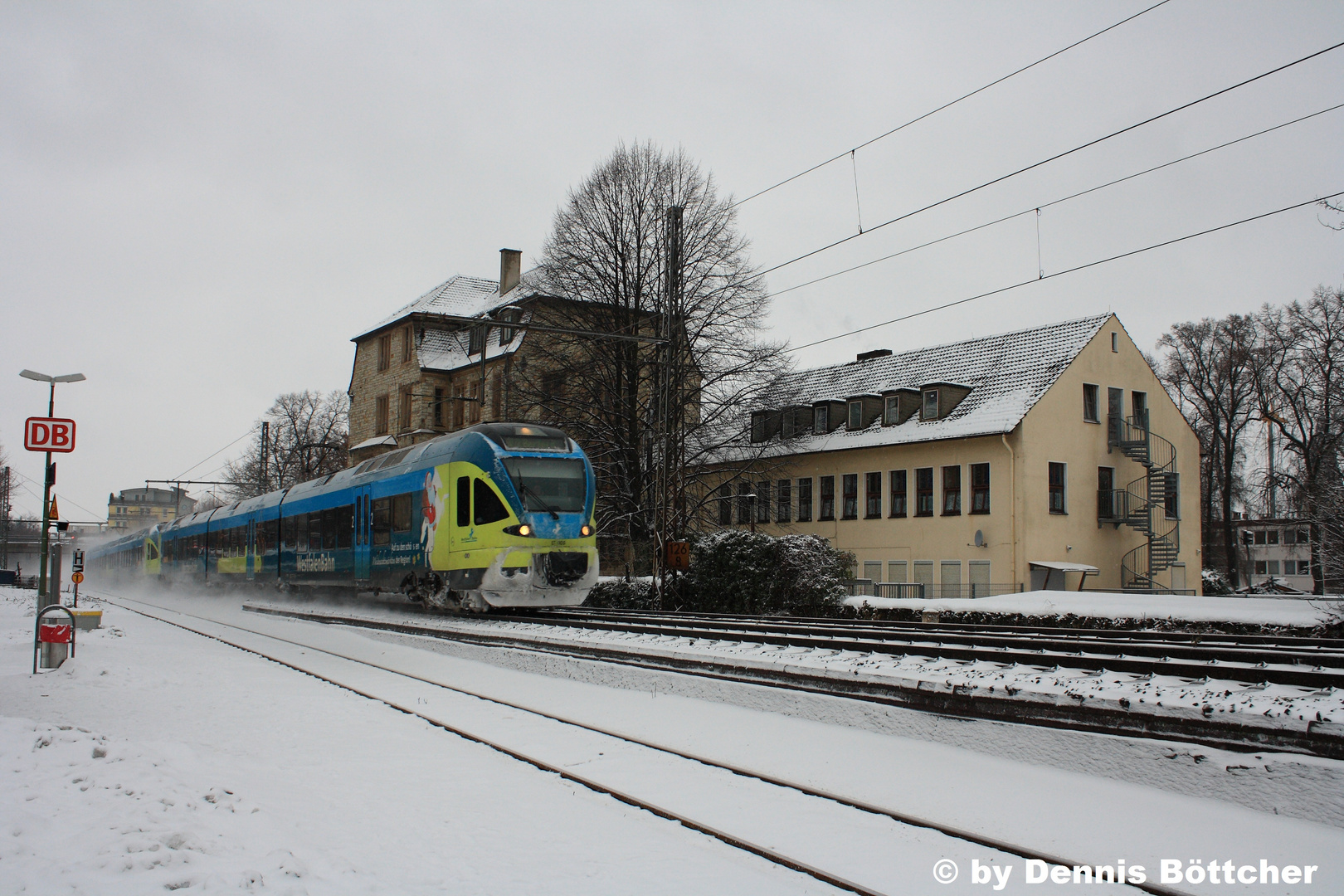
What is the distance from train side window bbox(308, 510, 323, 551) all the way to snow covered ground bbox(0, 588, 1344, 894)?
1601cm

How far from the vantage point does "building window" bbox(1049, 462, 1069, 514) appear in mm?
34781

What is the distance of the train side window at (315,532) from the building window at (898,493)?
20.2 metres

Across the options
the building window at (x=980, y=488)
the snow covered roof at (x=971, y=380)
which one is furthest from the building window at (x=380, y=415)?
the building window at (x=980, y=488)

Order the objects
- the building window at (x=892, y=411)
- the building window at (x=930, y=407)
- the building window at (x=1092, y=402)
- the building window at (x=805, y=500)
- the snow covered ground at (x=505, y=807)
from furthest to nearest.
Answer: the building window at (x=805, y=500), the building window at (x=892, y=411), the building window at (x=930, y=407), the building window at (x=1092, y=402), the snow covered ground at (x=505, y=807)

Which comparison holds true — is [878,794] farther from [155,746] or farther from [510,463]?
[510,463]

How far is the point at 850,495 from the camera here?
3984 centimetres

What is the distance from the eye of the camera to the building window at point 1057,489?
114 feet

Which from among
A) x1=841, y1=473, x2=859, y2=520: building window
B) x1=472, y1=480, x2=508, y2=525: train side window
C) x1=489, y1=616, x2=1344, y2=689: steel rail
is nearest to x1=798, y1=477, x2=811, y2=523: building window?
x1=841, y1=473, x2=859, y2=520: building window

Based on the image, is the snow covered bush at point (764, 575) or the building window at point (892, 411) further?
the building window at point (892, 411)

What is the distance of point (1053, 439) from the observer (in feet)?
114

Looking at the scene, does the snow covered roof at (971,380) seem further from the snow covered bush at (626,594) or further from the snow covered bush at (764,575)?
the snow covered bush at (764,575)

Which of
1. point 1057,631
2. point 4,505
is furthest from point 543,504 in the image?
point 4,505

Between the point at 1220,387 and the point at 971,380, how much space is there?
1975 cm

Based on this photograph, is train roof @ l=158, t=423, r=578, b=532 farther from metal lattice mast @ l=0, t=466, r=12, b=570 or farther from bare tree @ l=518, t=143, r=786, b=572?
metal lattice mast @ l=0, t=466, r=12, b=570
